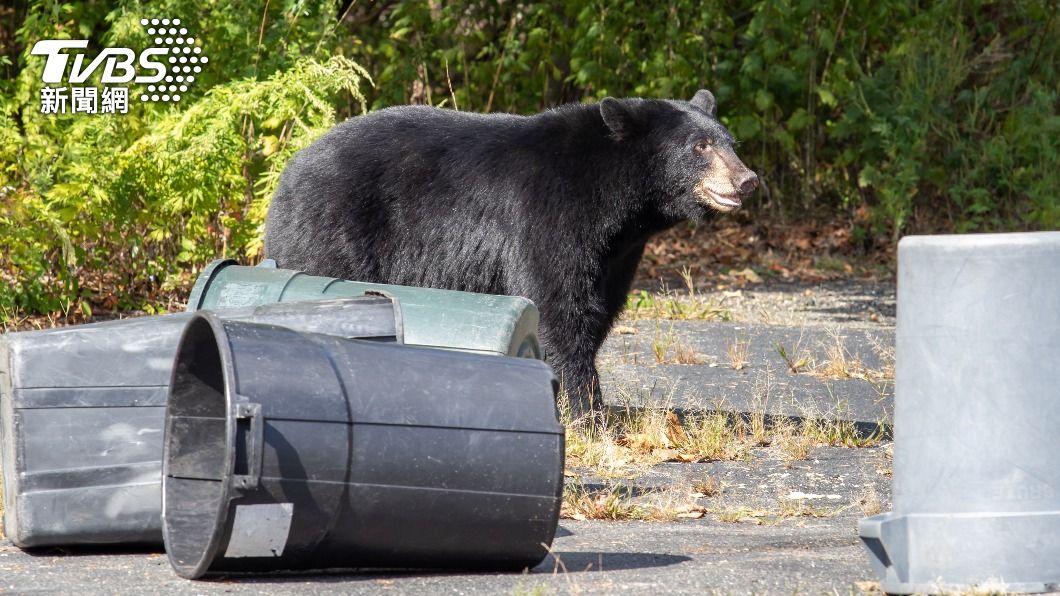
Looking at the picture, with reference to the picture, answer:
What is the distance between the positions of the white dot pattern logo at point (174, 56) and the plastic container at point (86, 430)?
509 cm

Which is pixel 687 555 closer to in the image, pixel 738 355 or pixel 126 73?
pixel 738 355

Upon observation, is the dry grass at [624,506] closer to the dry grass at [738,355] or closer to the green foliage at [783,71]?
the dry grass at [738,355]

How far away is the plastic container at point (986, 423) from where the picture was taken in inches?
143

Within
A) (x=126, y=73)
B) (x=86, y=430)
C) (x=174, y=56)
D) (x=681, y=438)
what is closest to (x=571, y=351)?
(x=681, y=438)

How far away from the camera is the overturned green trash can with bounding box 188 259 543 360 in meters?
4.82

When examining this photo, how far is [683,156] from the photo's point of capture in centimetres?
654

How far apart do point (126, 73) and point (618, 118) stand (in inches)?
162

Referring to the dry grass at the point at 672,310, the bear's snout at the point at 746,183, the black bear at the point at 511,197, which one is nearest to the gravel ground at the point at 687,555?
the black bear at the point at 511,197

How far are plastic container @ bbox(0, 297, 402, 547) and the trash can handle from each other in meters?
0.79

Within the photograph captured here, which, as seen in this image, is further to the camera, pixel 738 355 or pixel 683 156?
pixel 738 355

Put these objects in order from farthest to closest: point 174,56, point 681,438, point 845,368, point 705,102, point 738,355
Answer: point 174,56 → point 738,355 → point 845,368 → point 705,102 → point 681,438

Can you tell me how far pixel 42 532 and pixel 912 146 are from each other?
977 centimetres

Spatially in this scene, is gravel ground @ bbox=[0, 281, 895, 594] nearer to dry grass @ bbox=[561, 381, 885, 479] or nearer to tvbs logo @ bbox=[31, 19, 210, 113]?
dry grass @ bbox=[561, 381, 885, 479]

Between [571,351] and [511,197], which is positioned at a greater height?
[511,197]
